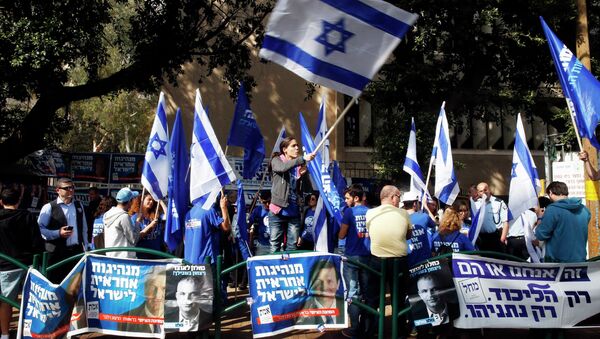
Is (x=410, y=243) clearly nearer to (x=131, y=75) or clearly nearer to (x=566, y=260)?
(x=566, y=260)

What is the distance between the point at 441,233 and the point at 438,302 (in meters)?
1.43

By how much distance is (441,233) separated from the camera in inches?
297

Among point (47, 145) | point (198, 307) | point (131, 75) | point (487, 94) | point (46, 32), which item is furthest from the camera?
point (47, 145)

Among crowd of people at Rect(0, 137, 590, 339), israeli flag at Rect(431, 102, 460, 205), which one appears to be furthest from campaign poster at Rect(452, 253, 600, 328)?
israeli flag at Rect(431, 102, 460, 205)

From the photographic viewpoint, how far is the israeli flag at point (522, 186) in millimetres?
8438

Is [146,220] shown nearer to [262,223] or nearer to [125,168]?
[262,223]

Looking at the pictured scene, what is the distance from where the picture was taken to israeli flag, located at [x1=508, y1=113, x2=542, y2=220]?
8.44 meters

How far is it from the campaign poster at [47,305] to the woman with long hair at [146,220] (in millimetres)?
1921

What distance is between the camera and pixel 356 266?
6402mm

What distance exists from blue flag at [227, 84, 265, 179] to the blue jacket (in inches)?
162

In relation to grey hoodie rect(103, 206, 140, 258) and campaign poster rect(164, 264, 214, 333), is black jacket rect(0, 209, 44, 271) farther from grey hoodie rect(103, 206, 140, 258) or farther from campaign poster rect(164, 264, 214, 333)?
campaign poster rect(164, 264, 214, 333)

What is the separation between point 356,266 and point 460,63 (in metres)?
13.7

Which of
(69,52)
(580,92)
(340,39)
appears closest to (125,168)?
(69,52)

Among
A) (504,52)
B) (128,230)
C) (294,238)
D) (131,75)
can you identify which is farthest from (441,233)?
(504,52)
